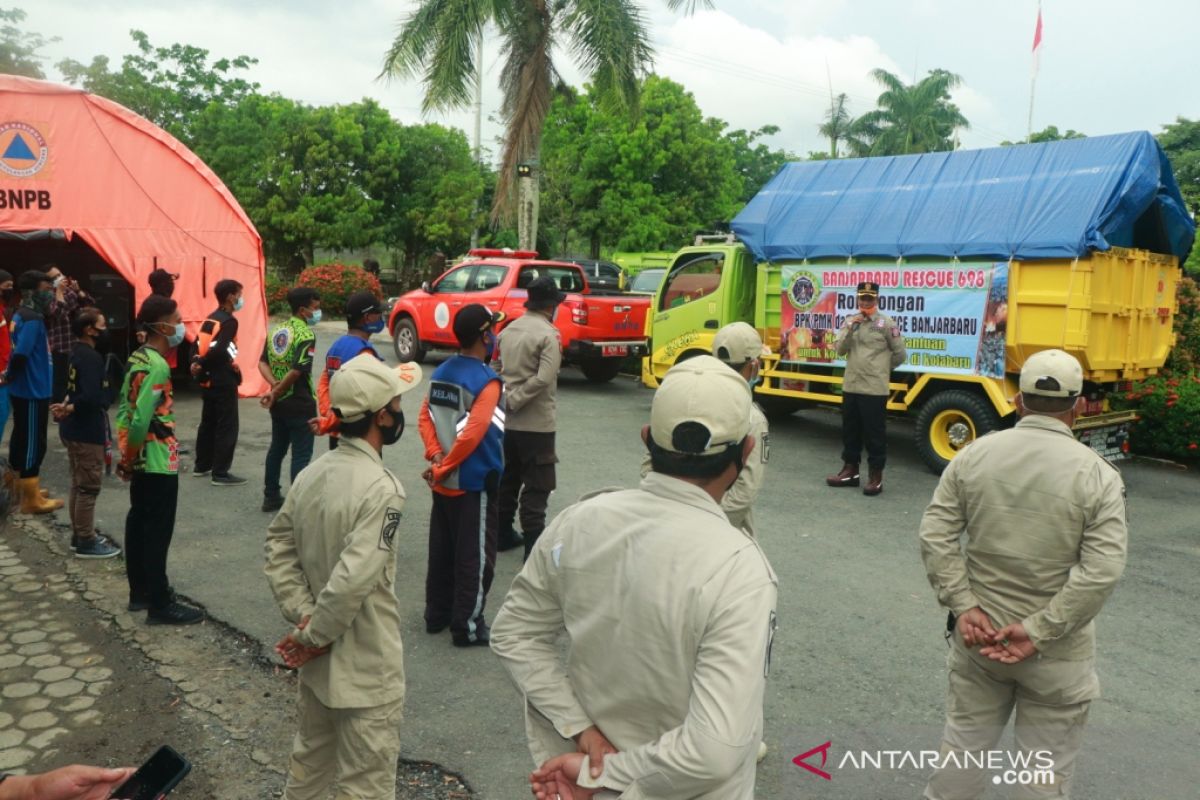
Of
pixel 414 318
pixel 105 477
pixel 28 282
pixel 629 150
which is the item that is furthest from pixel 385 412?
pixel 629 150

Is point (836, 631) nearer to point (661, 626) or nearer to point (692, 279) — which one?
point (661, 626)

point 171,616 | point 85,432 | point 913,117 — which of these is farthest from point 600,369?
point 913,117

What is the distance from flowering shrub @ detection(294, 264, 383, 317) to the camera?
24.0 metres

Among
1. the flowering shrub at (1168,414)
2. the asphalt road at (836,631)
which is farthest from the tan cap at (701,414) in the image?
the flowering shrub at (1168,414)

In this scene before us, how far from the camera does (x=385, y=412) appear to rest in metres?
3.21

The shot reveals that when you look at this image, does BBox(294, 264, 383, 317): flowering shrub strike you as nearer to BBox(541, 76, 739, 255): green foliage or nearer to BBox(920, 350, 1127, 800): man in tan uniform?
BBox(541, 76, 739, 255): green foliage

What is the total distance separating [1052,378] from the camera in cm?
309

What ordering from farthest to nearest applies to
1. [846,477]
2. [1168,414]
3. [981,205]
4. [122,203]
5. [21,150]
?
[122,203] < [21,150] < [1168,414] < [981,205] < [846,477]

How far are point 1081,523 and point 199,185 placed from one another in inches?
472

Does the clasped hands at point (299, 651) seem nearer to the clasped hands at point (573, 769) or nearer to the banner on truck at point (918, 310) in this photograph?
the clasped hands at point (573, 769)

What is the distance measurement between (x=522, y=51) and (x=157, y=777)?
19228mm

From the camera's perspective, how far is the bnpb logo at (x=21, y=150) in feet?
36.5

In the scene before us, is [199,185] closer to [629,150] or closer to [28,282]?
[28,282]

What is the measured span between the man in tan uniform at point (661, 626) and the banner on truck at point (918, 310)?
23.3 feet
